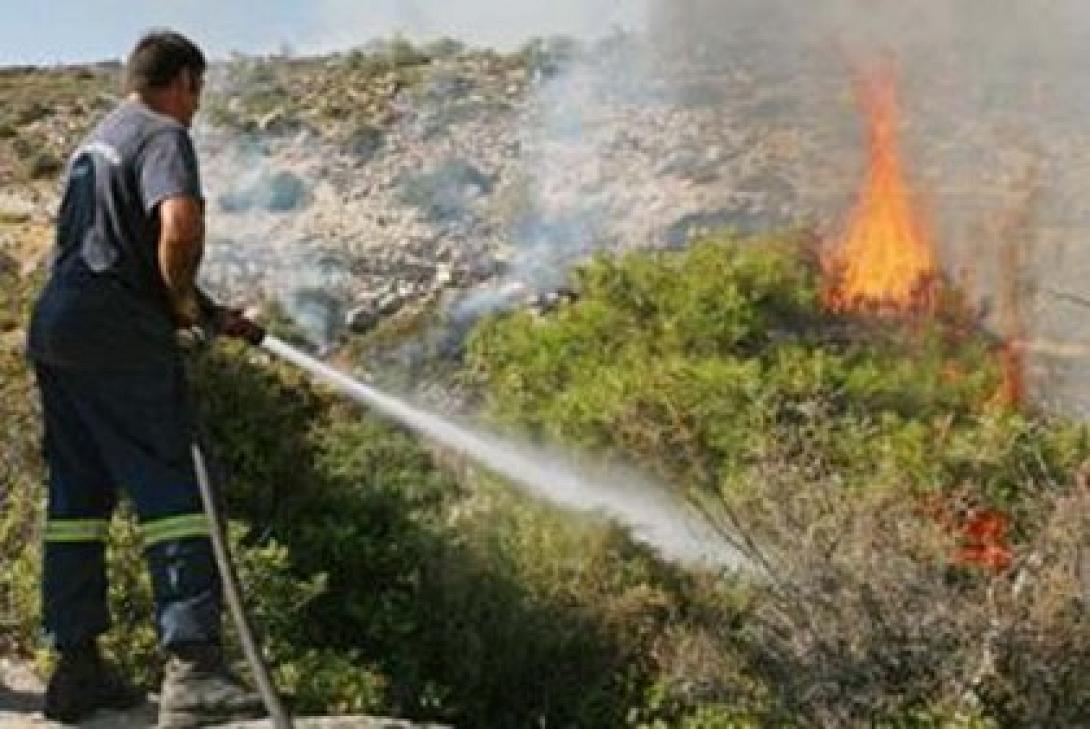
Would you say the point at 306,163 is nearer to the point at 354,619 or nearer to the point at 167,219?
the point at 354,619

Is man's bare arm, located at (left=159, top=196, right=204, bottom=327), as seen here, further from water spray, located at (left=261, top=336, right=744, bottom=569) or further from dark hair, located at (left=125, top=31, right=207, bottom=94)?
water spray, located at (left=261, top=336, right=744, bottom=569)

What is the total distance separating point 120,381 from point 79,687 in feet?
2.86

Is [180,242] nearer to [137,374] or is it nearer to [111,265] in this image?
[111,265]

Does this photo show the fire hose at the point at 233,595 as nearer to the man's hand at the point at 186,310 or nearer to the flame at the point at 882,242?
the man's hand at the point at 186,310

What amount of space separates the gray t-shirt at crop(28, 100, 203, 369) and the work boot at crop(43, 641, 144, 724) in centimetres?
81

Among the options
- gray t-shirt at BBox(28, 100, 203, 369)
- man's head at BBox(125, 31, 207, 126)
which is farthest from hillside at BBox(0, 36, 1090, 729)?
man's head at BBox(125, 31, 207, 126)

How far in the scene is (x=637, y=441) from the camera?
10.6m

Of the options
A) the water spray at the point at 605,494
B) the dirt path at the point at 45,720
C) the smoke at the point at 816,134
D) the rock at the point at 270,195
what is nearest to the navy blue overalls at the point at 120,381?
the dirt path at the point at 45,720

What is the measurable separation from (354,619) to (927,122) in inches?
1154

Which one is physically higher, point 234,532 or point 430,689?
point 234,532

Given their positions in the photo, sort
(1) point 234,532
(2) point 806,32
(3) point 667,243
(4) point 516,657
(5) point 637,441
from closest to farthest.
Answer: (1) point 234,532, (4) point 516,657, (5) point 637,441, (3) point 667,243, (2) point 806,32

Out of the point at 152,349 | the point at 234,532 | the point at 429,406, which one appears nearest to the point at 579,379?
the point at 429,406

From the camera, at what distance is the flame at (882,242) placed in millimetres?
23234

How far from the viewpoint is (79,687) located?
5402 mm
